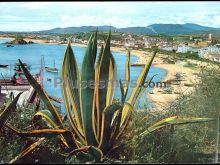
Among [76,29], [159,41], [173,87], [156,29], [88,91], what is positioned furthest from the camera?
[173,87]

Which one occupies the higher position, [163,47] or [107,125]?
[163,47]

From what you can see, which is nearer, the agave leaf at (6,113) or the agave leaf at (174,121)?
the agave leaf at (174,121)

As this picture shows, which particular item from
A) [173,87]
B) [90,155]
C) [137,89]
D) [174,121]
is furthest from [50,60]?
[174,121]

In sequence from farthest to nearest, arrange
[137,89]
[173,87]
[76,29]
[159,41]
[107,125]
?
[173,87] → [159,41] → [76,29] → [137,89] → [107,125]

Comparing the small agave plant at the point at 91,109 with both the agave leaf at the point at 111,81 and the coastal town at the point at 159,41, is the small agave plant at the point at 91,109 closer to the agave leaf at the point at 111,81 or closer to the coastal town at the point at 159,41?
the agave leaf at the point at 111,81

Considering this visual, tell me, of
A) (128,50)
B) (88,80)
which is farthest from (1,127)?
(128,50)

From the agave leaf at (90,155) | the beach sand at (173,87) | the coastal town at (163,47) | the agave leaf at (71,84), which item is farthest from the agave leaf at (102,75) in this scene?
the beach sand at (173,87)

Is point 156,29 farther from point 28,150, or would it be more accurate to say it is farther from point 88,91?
point 28,150

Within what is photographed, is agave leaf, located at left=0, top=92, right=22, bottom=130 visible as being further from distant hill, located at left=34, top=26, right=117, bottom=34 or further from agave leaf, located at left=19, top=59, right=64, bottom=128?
distant hill, located at left=34, top=26, right=117, bottom=34
